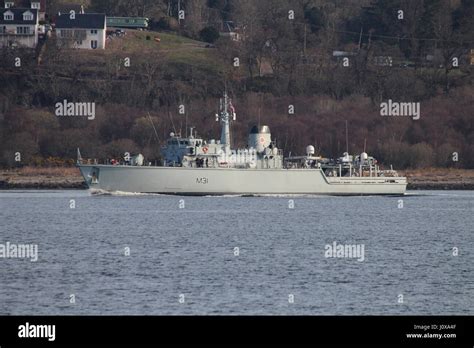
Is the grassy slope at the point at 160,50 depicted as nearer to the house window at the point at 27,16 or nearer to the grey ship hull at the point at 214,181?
the house window at the point at 27,16

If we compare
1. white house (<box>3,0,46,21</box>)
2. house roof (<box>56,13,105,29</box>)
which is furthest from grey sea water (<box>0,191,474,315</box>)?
white house (<box>3,0,46,21</box>)

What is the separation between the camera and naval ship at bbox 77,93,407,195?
10406 centimetres

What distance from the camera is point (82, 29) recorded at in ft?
581

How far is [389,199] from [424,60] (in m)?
73.0

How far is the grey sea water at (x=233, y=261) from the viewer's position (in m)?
43.8

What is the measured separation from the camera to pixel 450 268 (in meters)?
53.3

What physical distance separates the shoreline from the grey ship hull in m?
17.3

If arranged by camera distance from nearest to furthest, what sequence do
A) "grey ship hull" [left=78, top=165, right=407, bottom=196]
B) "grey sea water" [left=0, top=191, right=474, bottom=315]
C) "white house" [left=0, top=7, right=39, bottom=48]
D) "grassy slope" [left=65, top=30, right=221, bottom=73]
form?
"grey sea water" [left=0, top=191, right=474, bottom=315], "grey ship hull" [left=78, top=165, right=407, bottom=196], "grassy slope" [left=65, top=30, right=221, bottom=73], "white house" [left=0, top=7, right=39, bottom=48]

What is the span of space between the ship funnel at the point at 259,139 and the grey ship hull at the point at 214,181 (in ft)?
12.9

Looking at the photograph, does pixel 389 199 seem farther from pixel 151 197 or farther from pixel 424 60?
pixel 424 60

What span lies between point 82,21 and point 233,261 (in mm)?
125901

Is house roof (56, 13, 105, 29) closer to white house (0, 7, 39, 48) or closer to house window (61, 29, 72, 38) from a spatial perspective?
house window (61, 29, 72, 38)

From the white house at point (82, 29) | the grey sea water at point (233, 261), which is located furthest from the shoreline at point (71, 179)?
the white house at point (82, 29)

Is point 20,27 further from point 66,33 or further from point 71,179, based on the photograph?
point 71,179
